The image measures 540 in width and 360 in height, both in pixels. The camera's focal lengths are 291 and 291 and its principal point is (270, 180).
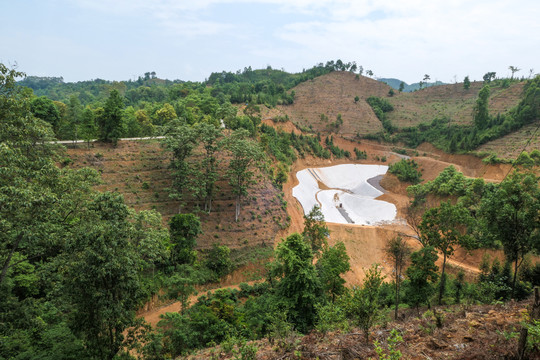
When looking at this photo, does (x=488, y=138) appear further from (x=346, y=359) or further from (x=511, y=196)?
(x=346, y=359)

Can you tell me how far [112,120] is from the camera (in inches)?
1287

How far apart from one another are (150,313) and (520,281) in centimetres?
Answer: 2514

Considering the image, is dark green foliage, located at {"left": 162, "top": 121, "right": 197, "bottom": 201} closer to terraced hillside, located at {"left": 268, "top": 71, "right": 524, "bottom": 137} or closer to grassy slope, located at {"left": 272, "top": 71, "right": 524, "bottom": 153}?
terraced hillside, located at {"left": 268, "top": 71, "right": 524, "bottom": 137}

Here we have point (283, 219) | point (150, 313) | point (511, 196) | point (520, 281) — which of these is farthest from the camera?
point (283, 219)

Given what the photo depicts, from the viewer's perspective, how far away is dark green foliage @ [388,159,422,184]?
51.3m

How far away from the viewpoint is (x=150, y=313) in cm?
2055

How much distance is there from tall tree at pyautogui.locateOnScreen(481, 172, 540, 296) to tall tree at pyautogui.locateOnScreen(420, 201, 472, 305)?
180 cm

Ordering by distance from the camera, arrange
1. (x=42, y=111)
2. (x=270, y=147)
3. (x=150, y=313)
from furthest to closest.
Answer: (x=270, y=147), (x=42, y=111), (x=150, y=313)

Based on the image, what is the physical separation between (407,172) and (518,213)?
36.6m

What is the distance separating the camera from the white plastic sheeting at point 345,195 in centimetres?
4153

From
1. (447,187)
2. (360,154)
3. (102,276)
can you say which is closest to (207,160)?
(102,276)

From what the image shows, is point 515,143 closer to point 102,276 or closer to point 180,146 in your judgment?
point 180,146

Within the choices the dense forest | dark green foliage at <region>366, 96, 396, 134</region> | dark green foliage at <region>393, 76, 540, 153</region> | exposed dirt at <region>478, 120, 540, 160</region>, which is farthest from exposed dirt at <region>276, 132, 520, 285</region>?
dark green foliage at <region>366, 96, 396, 134</region>

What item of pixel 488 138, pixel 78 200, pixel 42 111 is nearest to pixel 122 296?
pixel 78 200
